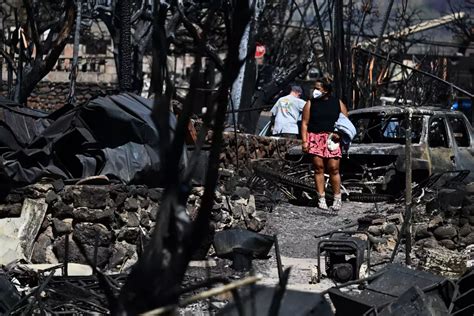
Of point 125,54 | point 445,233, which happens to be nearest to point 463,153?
point 445,233

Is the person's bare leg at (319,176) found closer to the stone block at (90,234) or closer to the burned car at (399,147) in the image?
the burned car at (399,147)

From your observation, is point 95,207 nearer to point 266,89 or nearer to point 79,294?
point 79,294

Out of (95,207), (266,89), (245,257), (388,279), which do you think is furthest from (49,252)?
(266,89)

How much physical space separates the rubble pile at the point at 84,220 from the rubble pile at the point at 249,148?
16.0ft

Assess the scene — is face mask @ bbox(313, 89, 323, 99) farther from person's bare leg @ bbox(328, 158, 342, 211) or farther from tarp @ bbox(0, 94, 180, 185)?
tarp @ bbox(0, 94, 180, 185)

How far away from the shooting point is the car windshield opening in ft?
43.6

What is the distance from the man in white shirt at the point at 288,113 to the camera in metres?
15.6

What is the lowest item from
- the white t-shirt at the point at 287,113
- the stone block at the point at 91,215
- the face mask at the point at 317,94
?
the stone block at the point at 91,215

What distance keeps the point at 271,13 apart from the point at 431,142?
22.0m

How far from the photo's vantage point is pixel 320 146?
11609 mm

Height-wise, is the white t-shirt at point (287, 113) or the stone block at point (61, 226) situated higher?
the white t-shirt at point (287, 113)

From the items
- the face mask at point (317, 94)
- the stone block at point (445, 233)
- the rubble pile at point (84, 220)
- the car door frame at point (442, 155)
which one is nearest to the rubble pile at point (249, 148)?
the face mask at point (317, 94)

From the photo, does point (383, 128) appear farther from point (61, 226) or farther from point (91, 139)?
point (61, 226)

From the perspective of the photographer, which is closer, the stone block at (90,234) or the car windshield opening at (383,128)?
the stone block at (90,234)
